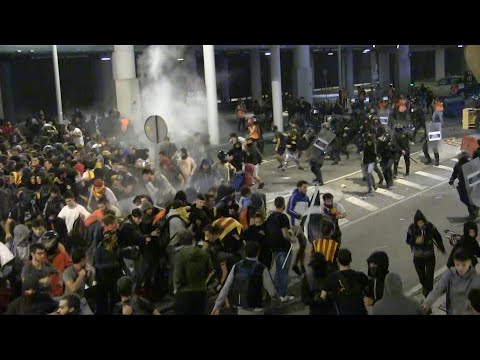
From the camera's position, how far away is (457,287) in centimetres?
671

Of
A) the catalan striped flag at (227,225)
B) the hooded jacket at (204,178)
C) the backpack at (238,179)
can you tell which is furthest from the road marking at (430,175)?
the catalan striped flag at (227,225)

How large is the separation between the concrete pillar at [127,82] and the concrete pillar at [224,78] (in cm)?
1488

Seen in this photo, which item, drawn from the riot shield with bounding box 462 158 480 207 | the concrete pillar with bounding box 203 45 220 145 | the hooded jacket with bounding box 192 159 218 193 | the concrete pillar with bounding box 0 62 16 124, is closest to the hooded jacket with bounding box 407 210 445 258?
the riot shield with bounding box 462 158 480 207

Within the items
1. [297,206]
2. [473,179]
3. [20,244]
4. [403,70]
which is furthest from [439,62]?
[20,244]

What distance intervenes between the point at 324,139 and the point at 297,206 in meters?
8.63

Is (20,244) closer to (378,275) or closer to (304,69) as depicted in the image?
(378,275)

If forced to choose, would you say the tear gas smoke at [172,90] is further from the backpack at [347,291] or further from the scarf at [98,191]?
the backpack at [347,291]

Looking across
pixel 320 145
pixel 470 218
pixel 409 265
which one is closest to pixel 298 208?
pixel 409 265

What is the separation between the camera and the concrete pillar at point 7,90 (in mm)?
32250

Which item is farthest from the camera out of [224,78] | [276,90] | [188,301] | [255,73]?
[224,78]

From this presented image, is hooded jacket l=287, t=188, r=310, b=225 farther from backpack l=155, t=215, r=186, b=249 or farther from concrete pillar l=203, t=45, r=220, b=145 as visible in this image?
concrete pillar l=203, t=45, r=220, b=145

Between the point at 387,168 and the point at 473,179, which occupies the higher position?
the point at 473,179
